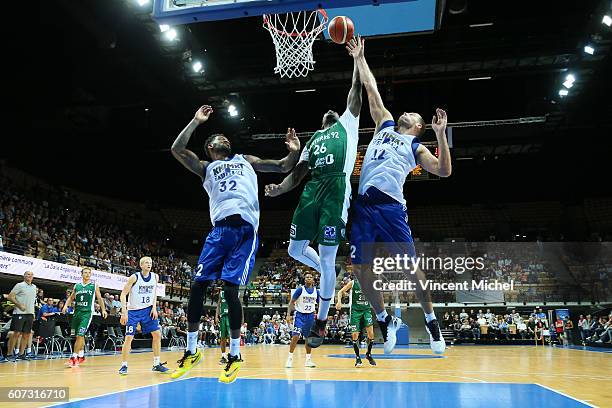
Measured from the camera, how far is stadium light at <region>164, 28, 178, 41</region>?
15702 mm

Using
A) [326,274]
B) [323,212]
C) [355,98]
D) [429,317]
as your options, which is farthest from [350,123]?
[429,317]

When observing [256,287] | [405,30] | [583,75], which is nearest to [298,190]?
[256,287]

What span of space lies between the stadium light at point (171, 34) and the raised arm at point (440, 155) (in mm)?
13662

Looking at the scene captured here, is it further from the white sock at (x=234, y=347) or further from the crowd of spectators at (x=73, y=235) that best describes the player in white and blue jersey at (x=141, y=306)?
the crowd of spectators at (x=73, y=235)

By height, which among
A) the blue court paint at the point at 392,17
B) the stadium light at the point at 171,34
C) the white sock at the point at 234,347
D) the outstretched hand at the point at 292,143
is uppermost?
the stadium light at the point at 171,34

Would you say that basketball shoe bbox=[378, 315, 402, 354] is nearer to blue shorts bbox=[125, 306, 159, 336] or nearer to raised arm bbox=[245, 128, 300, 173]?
raised arm bbox=[245, 128, 300, 173]

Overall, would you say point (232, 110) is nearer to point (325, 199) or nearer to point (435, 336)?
point (325, 199)

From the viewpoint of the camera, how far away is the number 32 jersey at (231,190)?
5039mm

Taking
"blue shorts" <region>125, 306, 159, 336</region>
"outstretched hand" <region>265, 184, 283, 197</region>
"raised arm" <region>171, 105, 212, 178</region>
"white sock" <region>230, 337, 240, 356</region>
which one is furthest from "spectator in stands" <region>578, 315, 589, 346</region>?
"raised arm" <region>171, 105, 212, 178</region>

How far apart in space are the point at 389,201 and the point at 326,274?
2.33ft

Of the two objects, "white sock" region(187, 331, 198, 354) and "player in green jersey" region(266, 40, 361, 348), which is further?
"white sock" region(187, 331, 198, 354)

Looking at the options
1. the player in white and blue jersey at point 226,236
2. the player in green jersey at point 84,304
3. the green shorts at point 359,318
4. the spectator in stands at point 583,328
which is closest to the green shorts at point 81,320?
the player in green jersey at point 84,304

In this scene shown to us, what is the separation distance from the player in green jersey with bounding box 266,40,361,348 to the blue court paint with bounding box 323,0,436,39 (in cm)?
417

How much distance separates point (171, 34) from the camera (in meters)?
15.8
